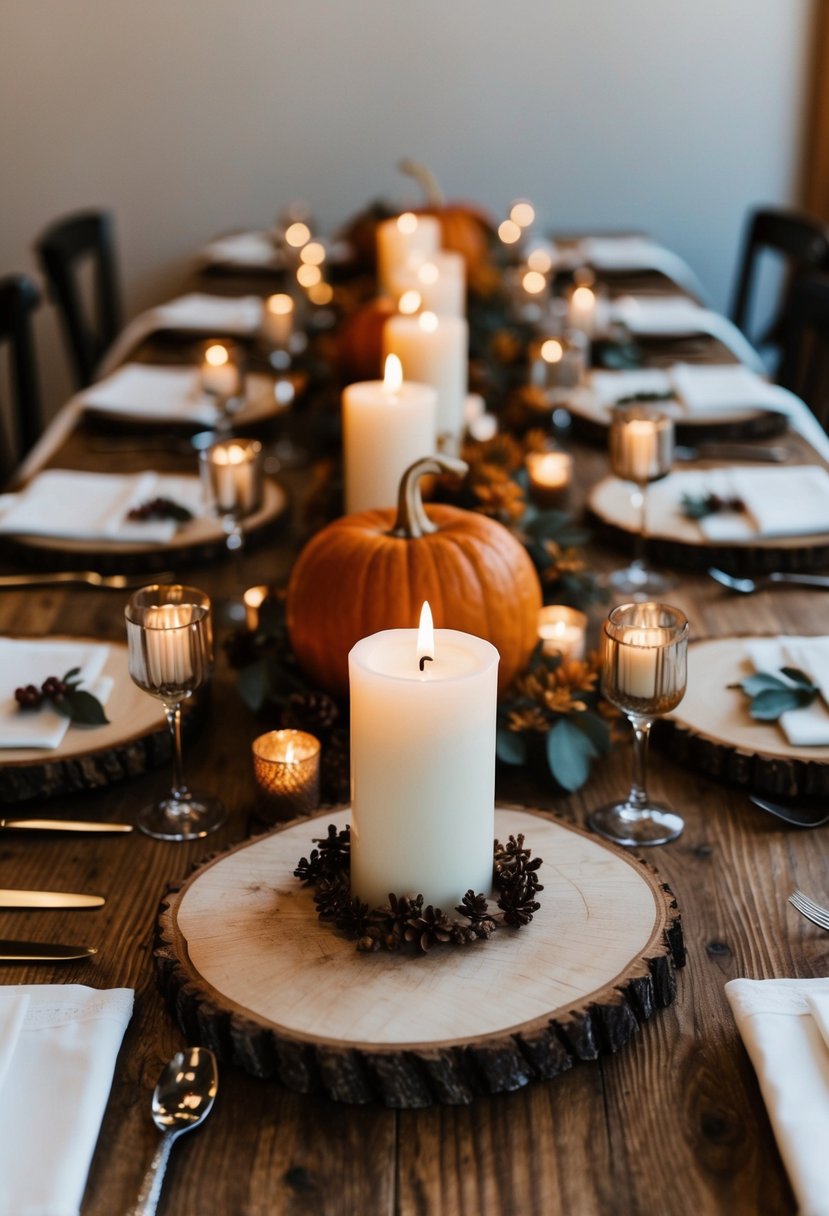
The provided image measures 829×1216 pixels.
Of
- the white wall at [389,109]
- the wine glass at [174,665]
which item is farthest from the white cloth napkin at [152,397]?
the white wall at [389,109]

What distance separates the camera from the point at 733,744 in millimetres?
1151

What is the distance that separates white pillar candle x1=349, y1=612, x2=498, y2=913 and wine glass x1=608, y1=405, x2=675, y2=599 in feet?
2.44

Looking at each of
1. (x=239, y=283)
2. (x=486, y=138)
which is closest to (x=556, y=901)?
(x=239, y=283)

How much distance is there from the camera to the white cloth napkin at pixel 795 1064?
71 centimetres

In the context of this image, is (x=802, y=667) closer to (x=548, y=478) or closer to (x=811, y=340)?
(x=548, y=478)

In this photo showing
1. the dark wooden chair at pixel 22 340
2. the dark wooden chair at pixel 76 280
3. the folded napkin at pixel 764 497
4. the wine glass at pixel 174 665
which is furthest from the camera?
the dark wooden chair at pixel 76 280

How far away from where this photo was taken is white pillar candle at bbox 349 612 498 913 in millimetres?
806

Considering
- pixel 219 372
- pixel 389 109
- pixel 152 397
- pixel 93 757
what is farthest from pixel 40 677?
pixel 389 109

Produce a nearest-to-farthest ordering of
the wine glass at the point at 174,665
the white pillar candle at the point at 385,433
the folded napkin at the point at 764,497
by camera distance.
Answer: the wine glass at the point at 174,665, the white pillar candle at the point at 385,433, the folded napkin at the point at 764,497

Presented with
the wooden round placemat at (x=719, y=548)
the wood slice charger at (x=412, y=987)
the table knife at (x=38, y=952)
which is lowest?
the wooden round placemat at (x=719, y=548)

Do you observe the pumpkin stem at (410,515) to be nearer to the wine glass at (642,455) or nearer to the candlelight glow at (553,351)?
the wine glass at (642,455)

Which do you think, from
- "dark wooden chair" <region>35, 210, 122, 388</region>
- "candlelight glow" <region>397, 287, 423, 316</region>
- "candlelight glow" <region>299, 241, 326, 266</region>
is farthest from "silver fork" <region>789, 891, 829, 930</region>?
"dark wooden chair" <region>35, 210, 122, 388</region>

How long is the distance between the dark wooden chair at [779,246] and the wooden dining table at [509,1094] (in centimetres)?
195

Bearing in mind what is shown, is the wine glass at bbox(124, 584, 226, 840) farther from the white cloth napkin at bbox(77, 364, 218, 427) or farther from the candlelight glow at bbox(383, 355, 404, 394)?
the white cloth napkin at bbox(77, 364, 218, 427)
